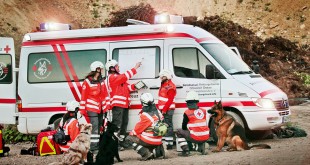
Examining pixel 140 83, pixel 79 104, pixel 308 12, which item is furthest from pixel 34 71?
pixel 308 12

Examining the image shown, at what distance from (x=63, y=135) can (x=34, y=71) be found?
282 cm

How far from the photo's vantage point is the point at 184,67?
42.9 ft

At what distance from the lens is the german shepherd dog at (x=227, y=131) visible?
11.7 m

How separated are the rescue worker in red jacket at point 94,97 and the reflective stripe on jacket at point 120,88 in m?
0.26

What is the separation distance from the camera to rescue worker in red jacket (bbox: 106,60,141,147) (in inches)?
501

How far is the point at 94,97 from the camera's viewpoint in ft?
41.1

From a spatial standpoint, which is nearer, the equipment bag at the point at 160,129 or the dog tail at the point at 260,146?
the equipment bag at the point at 160,129

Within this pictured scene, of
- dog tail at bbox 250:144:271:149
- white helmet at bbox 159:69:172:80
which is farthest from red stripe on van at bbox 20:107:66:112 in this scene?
dog tail at bbox 250:144:271:149

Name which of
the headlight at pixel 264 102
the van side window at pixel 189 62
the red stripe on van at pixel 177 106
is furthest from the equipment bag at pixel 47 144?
the headlight at pixel 264 102

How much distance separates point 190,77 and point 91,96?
2070 mm

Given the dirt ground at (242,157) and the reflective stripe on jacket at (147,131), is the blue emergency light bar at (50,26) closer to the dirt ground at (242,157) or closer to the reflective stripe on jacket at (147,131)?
the dirt ground at (242,157)

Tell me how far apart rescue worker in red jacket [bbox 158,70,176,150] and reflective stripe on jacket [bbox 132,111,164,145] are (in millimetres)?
1134

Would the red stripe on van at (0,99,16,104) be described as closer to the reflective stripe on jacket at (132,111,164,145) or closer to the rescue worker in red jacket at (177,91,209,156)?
the reflective stripe on jacket at (132,111,164,145)

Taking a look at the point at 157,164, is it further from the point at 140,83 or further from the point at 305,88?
the point at 305,88
